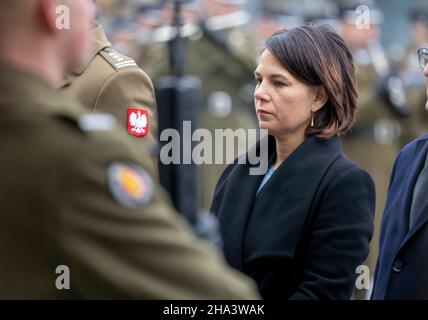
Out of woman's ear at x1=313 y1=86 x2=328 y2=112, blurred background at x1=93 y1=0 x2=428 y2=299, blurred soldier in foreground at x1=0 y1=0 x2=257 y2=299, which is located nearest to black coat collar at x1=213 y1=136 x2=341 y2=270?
woman's ear at x1=313 y1=86 x2=328 y2=112

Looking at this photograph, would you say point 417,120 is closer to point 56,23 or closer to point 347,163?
point 347,163

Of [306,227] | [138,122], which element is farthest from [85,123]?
[138,122]

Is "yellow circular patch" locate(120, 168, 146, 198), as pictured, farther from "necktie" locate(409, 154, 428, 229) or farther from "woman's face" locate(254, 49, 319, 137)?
"necktie" locate(409, 154, 428, 229)

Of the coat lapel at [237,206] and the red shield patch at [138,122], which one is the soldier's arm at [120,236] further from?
the red shield patch at [138,122]

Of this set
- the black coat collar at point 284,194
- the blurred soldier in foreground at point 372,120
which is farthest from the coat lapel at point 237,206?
the blurred soldier in foreground at point 372,120

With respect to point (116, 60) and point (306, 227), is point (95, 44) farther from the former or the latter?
point (306, 227)

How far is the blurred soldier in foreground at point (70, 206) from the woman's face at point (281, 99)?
5.02 feet

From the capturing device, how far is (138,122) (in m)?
3.29

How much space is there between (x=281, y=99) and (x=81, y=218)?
67.3 inches

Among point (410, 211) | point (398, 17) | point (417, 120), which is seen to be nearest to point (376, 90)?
point (417, 120)

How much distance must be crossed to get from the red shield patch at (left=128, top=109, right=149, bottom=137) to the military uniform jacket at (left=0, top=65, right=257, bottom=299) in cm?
158

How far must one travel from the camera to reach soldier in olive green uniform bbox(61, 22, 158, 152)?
3.26 meters

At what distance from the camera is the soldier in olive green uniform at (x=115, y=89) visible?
128 inches

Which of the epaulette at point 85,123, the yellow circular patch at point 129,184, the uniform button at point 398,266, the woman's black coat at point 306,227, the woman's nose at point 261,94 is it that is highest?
the woman's nose at point 261,94
